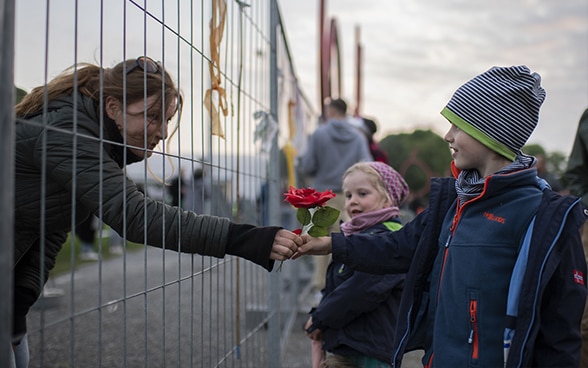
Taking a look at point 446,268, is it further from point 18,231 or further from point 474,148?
point 18,231

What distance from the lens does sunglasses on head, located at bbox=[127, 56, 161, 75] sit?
7.65 feet

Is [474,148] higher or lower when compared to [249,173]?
higher

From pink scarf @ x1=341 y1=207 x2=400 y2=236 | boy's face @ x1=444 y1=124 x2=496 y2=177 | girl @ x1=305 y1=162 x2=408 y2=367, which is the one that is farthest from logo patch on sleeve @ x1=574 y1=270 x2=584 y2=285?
pink scarf @ x1=341 y1=207 x2=400 y2=236

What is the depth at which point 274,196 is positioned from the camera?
4.31 metres

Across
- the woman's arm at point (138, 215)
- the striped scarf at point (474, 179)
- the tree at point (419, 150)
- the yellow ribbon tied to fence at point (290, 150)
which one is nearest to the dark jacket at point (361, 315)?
the woman's arm at point (138, 215)

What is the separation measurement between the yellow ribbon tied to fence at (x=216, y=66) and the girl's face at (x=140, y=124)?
51 cm

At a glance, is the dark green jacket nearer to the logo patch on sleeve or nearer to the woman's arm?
the logo patch on sleeve

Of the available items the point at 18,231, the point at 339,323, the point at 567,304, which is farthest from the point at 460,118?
the point at 18,231

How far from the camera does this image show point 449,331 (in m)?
2.24

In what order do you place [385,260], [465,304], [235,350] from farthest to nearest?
[235,350]
[385,260]
[465,304]

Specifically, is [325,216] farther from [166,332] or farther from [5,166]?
[166,332]

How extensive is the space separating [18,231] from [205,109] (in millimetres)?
1031

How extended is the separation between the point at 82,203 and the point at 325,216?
91cm

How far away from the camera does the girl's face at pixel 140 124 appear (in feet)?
7.57
